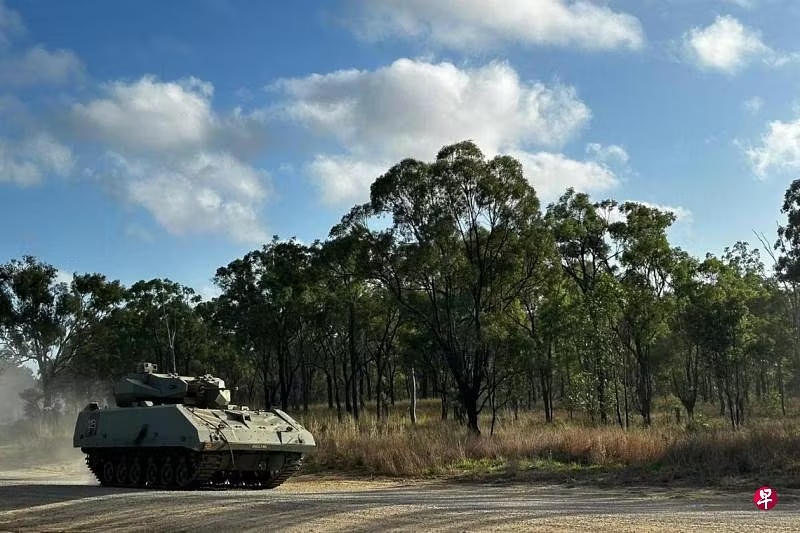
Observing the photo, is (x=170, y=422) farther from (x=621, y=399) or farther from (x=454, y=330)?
(x=621, y=399)

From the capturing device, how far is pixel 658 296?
35.8m

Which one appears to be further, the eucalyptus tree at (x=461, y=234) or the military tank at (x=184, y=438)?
the eucalyptus tree at (x=461, y=234)

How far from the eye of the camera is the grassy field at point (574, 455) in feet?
45.4

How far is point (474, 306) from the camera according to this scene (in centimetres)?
2845

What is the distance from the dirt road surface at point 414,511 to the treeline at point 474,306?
13.6m

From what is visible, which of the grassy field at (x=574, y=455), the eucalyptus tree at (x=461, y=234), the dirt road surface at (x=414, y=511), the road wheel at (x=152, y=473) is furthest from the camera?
the eucalyptus tree at (x=461, y=234)

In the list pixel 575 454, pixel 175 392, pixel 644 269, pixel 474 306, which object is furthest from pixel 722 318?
pixel 175 392

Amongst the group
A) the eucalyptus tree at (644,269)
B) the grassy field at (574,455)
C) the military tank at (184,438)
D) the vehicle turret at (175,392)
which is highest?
the eucalyptus tree at (644,269)

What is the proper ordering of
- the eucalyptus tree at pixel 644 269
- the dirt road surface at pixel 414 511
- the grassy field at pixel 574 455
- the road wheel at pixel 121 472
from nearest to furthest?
the dirt road surface at pixel 414 511
the grassy field at pixel 574 455
the road wheel at pixel 121 472
the eucalyptus tree at pixel 644 269

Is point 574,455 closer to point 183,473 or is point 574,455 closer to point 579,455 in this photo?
point 579,455

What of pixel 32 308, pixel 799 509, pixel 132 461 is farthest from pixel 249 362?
pixel 799 509

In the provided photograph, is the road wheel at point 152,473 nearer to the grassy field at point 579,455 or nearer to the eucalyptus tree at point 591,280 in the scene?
the grassy field at point 579,455

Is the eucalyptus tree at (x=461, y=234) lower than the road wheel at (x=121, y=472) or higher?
higher

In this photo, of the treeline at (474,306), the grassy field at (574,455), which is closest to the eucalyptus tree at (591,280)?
the treeline at (474,306)
